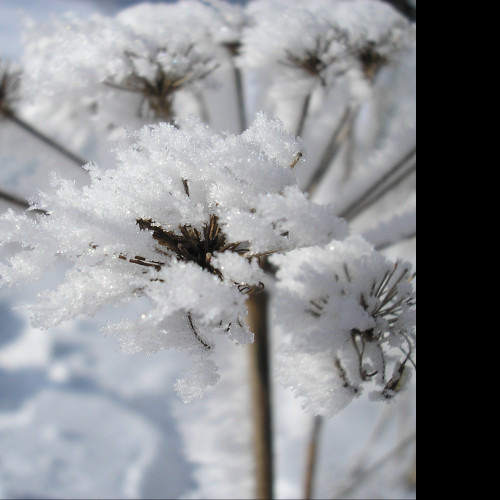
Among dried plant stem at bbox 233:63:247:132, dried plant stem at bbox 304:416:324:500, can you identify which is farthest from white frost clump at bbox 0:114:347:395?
dried plant stem at bbox 304:416:324:500

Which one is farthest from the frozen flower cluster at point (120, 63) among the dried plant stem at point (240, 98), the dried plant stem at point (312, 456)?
the dried plant stem at point (312, 456)

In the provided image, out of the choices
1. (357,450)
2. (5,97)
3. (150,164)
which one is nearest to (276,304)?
(150,164)

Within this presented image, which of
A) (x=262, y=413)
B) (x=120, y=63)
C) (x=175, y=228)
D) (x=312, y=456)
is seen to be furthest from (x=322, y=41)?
(x=312, y=456)

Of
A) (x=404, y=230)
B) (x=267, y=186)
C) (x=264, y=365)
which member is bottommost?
(x=264, y=365)

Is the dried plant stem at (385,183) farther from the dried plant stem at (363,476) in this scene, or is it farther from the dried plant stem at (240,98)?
the dried plant stem at (363,476)

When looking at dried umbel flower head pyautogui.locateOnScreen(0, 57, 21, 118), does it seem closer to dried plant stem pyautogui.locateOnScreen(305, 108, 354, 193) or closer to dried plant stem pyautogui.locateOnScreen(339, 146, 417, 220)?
dried plant stem pyautogui.locateOnScreen(305, 108, 354, 193)
